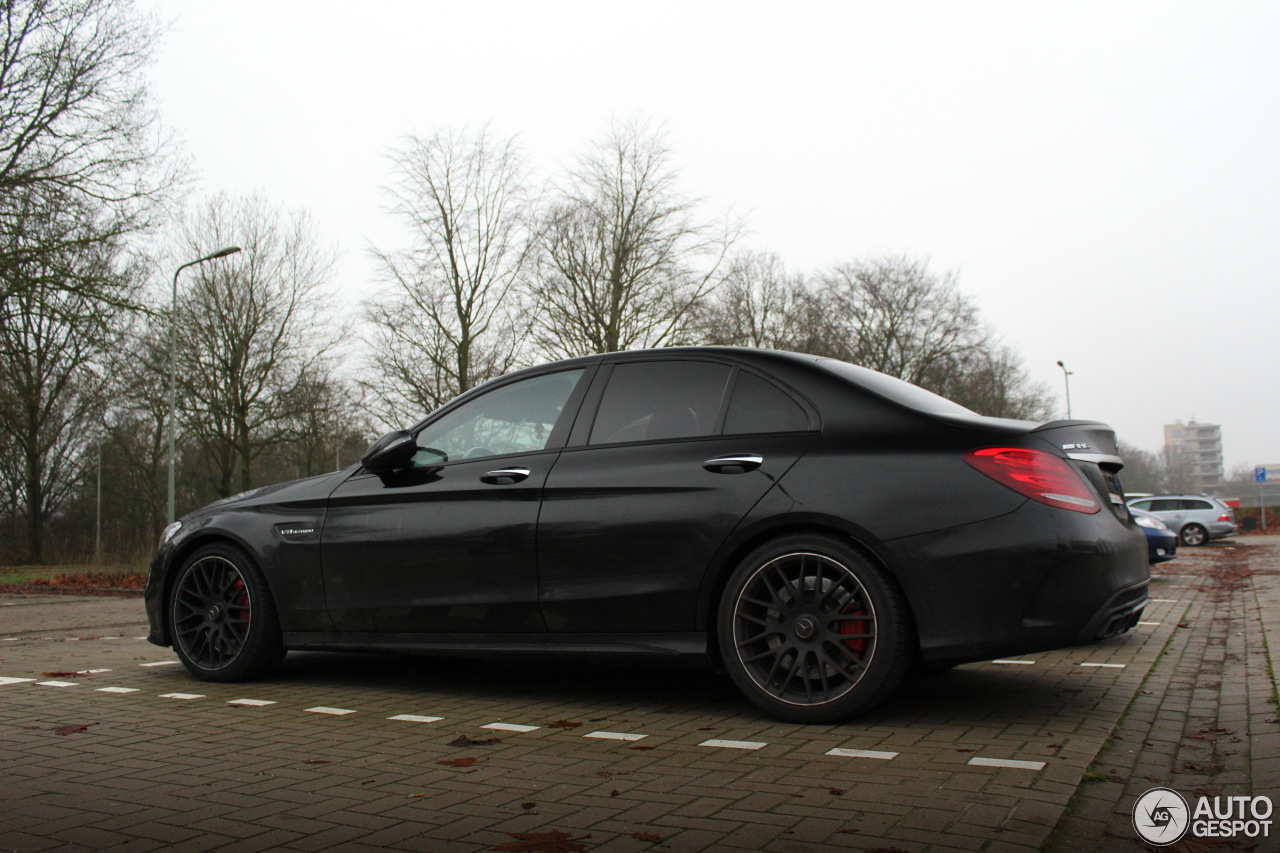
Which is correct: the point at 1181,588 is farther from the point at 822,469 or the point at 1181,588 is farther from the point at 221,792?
the point at 221,792

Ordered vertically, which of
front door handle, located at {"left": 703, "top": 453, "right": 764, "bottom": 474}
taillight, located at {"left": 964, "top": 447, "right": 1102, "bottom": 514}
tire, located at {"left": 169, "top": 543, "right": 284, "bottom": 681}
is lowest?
tire, located at {"left": 169, "top": 543, "right": 284, "bottom": 681}

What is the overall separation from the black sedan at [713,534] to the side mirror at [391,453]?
0.01 metres

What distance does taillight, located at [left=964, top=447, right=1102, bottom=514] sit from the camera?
3.93 m

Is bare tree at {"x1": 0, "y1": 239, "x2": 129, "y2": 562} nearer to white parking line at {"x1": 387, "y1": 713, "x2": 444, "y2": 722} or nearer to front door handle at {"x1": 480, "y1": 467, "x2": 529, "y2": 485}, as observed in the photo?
front door handle at {"x1": 480, "y1": 467, "x2": 529, "y2": 485}

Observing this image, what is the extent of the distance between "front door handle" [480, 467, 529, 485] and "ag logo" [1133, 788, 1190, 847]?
9.21 feet

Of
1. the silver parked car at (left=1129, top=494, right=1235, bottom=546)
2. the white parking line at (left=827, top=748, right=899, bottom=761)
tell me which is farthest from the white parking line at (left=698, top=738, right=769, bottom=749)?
the silver parked car at (left=1129, top=494, right=1235, bottom=546)

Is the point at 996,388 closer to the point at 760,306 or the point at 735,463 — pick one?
the point at 760,306

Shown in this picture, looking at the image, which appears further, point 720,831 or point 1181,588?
point 1181,588

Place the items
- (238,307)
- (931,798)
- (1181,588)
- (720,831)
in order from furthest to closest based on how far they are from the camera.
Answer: (238,307) < (1181,588) < (931,798) < (720,831)

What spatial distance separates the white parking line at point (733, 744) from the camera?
3.85 metres

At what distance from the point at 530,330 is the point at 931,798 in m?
28.7

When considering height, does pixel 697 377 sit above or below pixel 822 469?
above

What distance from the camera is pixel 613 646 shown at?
4465 millimetres

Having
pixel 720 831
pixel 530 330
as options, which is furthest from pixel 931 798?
pixel 530 330
